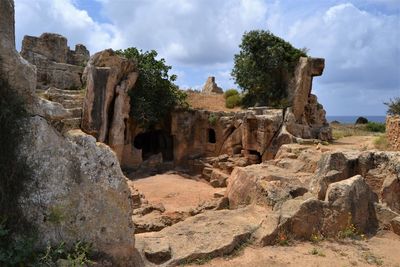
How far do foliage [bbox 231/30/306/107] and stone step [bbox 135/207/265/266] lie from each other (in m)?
18.6

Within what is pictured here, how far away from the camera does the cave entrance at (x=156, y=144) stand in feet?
81.1

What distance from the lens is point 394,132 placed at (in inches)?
653

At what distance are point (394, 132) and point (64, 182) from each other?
15629 mm

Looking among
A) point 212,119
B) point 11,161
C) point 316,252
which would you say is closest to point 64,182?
point 11,161

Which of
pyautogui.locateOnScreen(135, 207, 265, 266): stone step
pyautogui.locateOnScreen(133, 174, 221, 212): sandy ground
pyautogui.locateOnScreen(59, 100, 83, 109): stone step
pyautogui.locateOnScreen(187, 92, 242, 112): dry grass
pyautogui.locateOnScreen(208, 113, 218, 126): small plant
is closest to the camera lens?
pyautogui.locateOnScreen(135, 207, 265, 266): stone step

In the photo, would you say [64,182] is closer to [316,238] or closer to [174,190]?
[316,238]

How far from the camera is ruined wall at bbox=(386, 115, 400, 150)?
16.1 metres

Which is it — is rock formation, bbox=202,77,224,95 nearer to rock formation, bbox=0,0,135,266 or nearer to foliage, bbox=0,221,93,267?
rock formation, bbox=0,0,135,266

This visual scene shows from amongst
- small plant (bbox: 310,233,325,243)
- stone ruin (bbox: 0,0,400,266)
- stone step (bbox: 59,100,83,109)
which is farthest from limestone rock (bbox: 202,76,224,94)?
small plant (bbox: 310,233,325,243)

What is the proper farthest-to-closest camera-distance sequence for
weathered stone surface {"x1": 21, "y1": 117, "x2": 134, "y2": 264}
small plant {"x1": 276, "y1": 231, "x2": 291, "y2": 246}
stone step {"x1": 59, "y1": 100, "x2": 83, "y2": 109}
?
stone step {"x1": 59, "y1": 100, "x2": 83, "y2": 109}, small plant {"x1": 276, "y1": 231, "x2": 291, "y2": 246}, weathered stone surface {"x1": 21, "y1": 117, "x2": 134, "y2": 264}

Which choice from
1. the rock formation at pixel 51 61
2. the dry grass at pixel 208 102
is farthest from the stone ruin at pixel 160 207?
the dry grass at pixel 208 102

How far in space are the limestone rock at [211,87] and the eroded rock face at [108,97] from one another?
535 inches

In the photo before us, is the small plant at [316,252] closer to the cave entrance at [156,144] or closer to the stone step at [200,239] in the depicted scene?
the stone step at [200,239]

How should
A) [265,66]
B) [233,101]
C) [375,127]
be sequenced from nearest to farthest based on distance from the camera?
[265,66]
[233,101]
[375,127]
